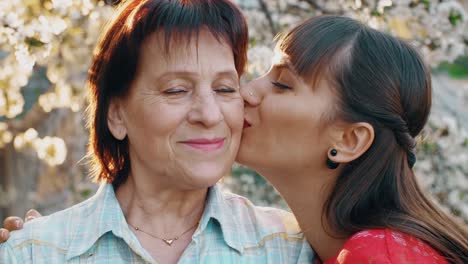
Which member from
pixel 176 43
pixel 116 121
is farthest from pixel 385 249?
pixel 116 121

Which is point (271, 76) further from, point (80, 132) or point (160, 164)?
point (80, 132)

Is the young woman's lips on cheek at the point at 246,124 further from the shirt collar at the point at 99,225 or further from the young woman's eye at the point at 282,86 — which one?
the shirt collar at the point at 99,225

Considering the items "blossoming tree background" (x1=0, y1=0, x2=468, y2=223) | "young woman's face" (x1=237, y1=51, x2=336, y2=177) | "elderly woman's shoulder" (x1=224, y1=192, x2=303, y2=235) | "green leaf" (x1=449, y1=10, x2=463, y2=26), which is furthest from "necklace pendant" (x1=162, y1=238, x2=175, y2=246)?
"green leaf" (x1=449, y1=10, x2=463, y2=26)

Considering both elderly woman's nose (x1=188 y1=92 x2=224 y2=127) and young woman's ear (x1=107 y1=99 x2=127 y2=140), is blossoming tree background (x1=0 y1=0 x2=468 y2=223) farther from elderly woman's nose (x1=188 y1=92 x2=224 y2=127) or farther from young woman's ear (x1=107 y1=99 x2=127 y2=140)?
elderly woman's nose (x1=188 y1=92 x2=224 y2=127)

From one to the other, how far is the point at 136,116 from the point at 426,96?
3.23ft

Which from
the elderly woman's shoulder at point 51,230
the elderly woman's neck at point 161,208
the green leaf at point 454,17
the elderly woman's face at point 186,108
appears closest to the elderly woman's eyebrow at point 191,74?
the elderly woman's face at point 186,108

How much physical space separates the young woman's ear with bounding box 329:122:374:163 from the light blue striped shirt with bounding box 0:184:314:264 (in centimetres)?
34

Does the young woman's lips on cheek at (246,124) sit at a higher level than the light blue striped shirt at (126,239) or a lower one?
higher


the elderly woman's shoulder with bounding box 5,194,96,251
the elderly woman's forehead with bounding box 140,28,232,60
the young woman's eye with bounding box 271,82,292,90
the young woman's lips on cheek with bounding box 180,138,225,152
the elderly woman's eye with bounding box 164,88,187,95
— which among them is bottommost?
the elderly woman's shoulder with bounding box 5,194,96,251

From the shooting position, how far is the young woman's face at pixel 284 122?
3.16 m

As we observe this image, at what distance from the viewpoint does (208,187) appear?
3256 millimetres

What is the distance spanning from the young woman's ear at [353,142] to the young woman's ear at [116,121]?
2.41ft

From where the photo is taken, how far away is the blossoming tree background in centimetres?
459

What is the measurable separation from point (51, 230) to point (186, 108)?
1.98 feet
